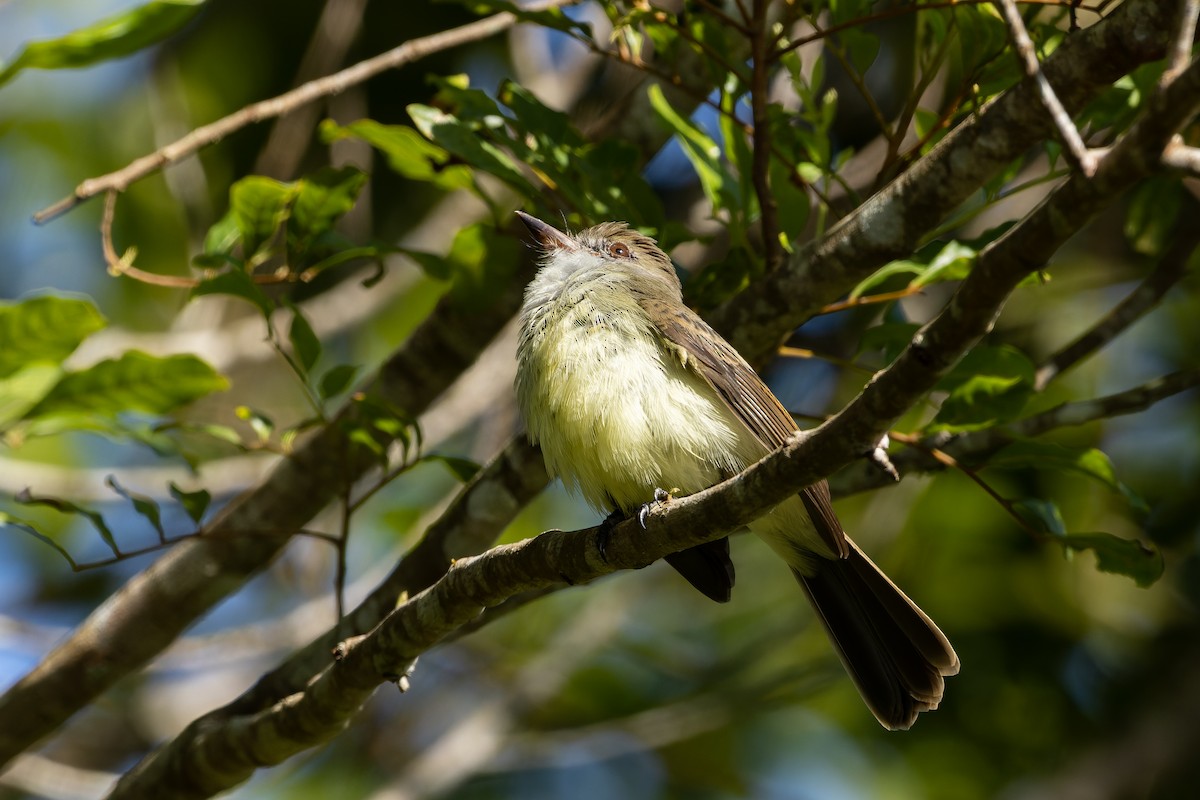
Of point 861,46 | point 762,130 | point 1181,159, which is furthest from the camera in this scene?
point 861,46

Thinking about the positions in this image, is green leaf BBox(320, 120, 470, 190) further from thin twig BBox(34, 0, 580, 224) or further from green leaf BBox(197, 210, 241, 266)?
green leaf BBox(197, 210, 241, 266)

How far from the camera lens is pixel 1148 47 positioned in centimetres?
278

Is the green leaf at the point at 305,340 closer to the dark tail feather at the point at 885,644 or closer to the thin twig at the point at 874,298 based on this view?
the thin twig at the point at 874,298

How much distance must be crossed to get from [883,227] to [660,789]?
380cm

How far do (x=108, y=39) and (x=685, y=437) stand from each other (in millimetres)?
1858

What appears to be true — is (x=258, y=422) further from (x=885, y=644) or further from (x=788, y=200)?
(x=885, y=644)

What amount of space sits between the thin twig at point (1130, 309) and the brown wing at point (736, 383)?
3.58 feet

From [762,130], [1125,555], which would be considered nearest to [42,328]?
[762,130]

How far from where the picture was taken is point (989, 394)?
312 centimetres

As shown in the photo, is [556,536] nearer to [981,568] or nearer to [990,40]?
[990,40]

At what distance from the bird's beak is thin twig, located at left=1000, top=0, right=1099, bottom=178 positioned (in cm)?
195

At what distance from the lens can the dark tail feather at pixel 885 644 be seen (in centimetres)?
353

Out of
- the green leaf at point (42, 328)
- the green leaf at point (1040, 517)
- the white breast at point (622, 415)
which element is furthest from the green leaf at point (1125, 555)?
the green leaf at point (42, 328)

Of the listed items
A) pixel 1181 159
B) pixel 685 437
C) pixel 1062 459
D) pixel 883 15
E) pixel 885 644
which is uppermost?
pixel 1181 159
